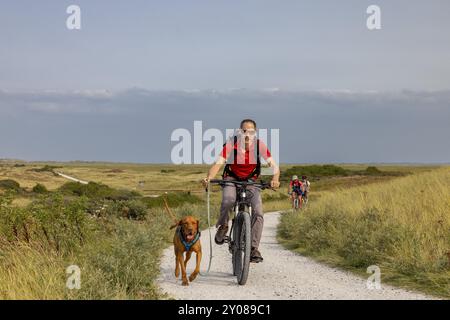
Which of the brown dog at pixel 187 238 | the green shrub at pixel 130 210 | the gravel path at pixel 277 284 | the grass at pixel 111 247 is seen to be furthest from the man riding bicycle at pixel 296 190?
the brown dog at pixel 187 238

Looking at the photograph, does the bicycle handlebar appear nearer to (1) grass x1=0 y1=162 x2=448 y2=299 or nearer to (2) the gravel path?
(1) grass x1=0 y1=162 x2=448 y2=299

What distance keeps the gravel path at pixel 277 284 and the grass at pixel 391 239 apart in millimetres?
546

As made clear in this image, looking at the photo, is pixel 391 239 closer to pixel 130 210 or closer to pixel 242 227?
pixel 242 227

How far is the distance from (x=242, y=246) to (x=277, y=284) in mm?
853

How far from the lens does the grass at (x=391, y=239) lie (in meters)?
9.18

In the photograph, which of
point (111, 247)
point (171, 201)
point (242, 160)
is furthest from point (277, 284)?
point (171, 201)

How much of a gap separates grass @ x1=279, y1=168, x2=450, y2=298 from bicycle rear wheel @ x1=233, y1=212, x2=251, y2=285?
2.48m

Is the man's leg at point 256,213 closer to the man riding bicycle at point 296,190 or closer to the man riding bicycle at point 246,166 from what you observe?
the man riding bicycle at point 246,166

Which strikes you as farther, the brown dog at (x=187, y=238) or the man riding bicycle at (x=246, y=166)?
the man riding bicycle at (x=246, y=166)

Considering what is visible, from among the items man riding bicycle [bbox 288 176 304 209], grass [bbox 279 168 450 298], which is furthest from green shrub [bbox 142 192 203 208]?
grass [bbox 279 168 450 298]

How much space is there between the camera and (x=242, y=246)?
28.5 feet
